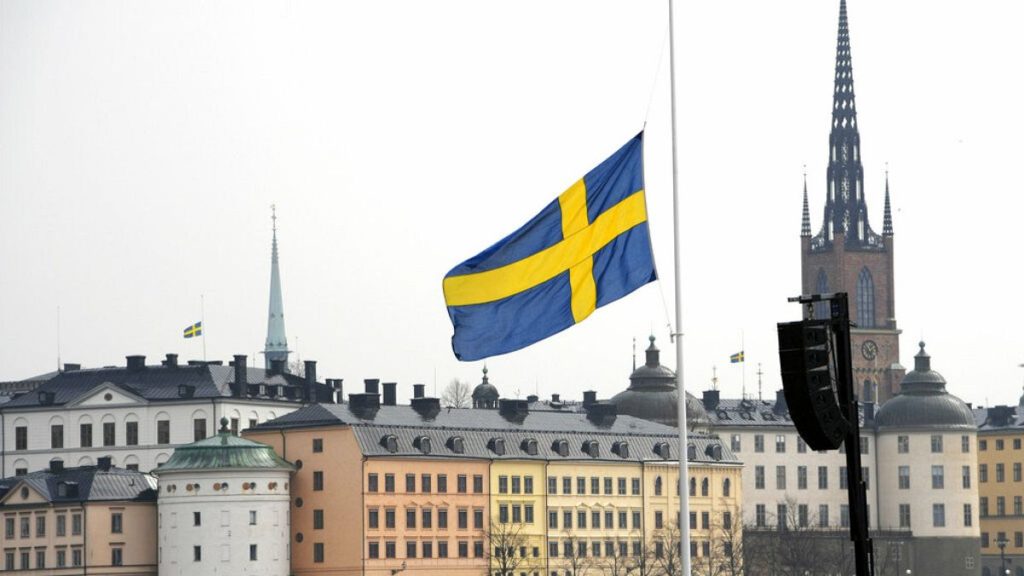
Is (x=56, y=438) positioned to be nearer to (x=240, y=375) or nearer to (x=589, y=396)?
(x=240, y=375)

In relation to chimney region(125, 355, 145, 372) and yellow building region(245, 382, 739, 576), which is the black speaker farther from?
chimney region(125, 355, 145, 372)

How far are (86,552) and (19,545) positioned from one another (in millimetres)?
5135

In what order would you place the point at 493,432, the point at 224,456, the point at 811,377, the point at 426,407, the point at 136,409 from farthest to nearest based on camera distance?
1. the point at 136,409
2. the point at 493,432
3. the point at 426,407
4. the point at 224,456
5. the point at 811,377

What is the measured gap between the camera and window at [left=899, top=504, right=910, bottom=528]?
18450 cm

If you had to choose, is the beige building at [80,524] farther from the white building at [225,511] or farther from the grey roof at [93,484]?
the white building at [225,511]

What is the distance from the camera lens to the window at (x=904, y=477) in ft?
607

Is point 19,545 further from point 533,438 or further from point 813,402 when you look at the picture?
point 813,402

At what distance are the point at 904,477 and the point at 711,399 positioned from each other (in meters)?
15.1

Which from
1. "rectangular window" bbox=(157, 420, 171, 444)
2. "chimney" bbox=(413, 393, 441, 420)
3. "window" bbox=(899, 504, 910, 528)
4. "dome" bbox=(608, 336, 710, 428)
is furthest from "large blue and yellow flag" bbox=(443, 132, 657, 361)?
"window" bbox=(899, 504, 910, 528)

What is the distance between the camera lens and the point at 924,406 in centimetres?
18575

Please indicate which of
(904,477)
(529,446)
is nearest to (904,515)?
(904,477)

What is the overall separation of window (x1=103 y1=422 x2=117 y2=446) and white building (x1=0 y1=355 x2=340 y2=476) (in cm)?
6

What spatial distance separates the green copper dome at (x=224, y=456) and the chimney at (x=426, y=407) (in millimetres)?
9849

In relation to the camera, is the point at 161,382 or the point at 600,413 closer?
the point at 161,382
